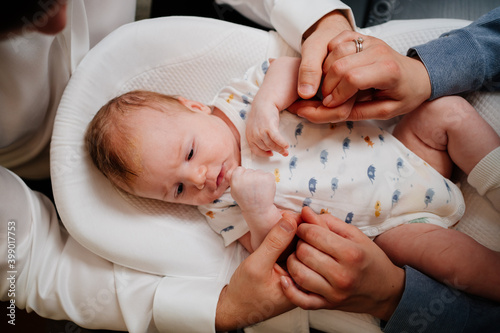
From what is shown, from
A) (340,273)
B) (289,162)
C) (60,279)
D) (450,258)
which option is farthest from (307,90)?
(60,279)

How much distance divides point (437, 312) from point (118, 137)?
89 centimetres

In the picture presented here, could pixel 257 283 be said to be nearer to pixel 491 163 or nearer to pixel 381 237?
pixel 381 237

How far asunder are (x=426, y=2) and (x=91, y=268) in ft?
5.38

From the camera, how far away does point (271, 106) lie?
3.06ft

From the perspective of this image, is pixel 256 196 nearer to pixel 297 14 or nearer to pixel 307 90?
pixel 307 90

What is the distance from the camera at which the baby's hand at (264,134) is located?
90cm

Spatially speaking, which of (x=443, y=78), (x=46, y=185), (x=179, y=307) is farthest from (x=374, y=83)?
(x=46, y=185)

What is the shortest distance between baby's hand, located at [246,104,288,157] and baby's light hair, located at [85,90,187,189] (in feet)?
0.69

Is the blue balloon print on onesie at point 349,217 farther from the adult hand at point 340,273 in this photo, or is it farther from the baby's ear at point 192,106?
the baby's ear at point 192,106

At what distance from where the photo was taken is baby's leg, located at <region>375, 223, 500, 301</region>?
83 centimetres

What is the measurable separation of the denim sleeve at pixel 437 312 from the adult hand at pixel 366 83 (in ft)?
1.43

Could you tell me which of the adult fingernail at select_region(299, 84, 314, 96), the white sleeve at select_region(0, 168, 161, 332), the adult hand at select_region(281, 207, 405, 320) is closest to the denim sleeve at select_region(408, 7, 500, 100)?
the adult fingernail at select_region(299, 84, 314, 96)

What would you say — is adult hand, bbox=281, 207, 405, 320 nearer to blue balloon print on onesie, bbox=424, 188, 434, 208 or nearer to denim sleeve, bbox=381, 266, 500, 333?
denim sleeve, bbox=381, 266, 500, 333

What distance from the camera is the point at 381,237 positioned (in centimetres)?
100
